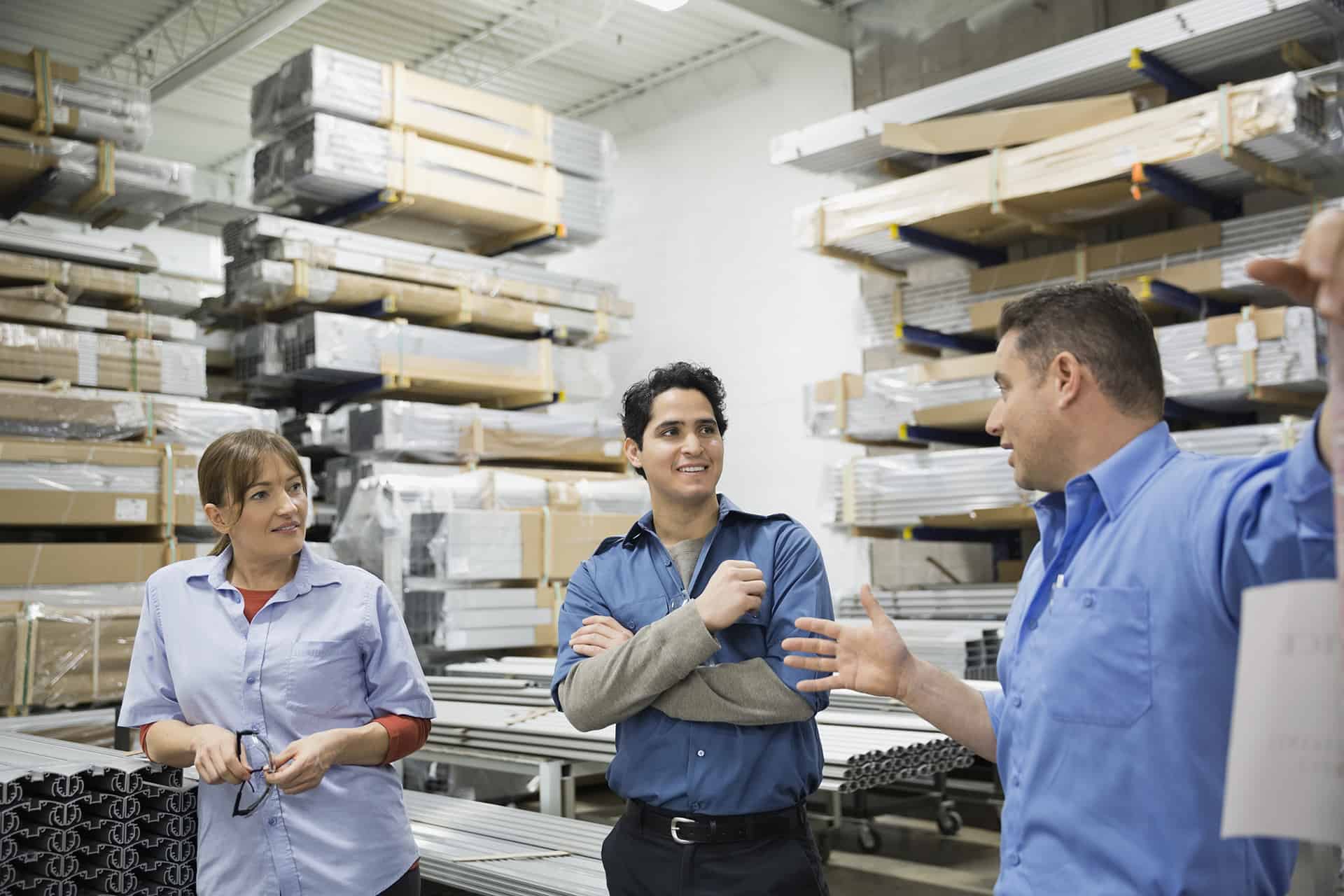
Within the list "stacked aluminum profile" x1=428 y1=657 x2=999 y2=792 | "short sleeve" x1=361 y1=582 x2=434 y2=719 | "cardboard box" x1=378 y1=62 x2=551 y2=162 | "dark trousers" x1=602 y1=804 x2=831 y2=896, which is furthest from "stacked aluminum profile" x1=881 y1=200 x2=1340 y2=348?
"short sleeve" x1=361 y1=582 x2=434 y2=719

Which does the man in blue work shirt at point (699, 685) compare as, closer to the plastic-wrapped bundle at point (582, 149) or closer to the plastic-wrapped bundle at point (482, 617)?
the plastic-wrapped bundle at point (482, 617)

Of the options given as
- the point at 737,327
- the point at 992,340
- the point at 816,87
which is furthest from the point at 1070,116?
the point at 737,327

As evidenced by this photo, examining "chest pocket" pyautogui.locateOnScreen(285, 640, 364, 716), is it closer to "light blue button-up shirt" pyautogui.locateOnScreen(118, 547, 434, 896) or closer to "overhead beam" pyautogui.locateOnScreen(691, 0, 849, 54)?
"light blue button-up shirt" pyautogui.locateOnScreen(118, 547, 434, 896)

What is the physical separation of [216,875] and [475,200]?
6.39 metres

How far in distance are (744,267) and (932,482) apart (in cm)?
341

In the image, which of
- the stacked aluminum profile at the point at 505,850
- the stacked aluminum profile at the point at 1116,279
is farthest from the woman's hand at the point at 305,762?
the stacked aluminum profile at the point at 1116,279

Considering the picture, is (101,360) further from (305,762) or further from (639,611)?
(639,611)

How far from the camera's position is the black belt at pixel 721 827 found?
2.35m

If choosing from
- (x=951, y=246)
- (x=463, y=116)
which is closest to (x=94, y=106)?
(x=463, y=116)

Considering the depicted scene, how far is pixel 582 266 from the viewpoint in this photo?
38.1 feet

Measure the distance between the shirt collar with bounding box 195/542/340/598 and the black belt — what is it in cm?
87

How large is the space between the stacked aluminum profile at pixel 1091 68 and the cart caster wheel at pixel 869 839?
13.5ft

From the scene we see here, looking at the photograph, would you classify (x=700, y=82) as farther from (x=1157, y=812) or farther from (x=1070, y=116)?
(x=1157, y=812)

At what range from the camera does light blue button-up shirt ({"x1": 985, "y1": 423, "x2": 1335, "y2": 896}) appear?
148cm
